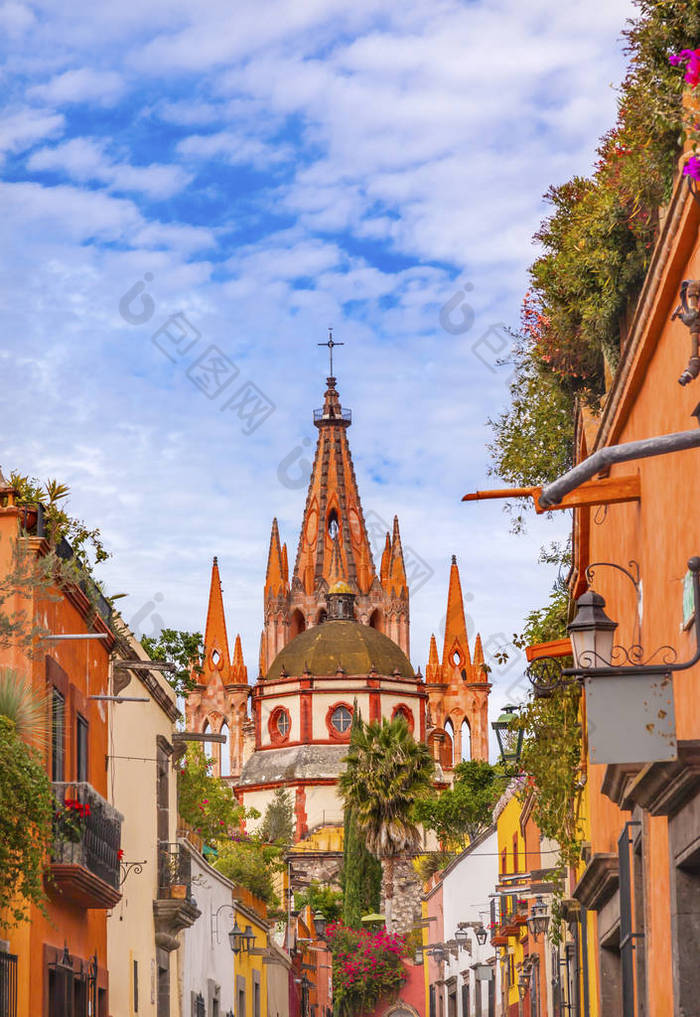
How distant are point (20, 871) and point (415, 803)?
4490 cm

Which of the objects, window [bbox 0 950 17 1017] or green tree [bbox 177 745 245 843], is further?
green tree [bbox 177 745 245 843]

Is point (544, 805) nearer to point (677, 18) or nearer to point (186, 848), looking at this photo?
point (186, 848)

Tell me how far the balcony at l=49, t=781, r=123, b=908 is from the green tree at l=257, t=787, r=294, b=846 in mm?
60557

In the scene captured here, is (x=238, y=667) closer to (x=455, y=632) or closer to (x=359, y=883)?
(x=455, y=632)

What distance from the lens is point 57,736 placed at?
16359 mm

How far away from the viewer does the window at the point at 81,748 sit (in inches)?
693

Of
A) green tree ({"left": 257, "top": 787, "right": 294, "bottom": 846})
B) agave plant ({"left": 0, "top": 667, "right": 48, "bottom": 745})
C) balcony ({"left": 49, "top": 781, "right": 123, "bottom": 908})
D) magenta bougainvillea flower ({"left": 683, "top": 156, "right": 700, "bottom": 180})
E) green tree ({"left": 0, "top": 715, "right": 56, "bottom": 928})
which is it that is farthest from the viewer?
green tree ({"left": 257, "top": 787, "right": 294, "bottom": 846})

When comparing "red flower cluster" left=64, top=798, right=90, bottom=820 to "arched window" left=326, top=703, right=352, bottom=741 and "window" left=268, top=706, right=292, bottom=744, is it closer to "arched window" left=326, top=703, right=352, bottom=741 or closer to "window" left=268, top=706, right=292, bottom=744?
"arched window" left=326, top=703, right=352, bottom=741

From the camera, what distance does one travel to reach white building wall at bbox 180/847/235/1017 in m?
26.7

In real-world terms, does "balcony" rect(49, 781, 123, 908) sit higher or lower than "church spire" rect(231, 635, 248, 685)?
lower

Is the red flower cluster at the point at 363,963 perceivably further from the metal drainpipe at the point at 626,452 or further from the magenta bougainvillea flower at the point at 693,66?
the metal drainpipe at the point at 626,452

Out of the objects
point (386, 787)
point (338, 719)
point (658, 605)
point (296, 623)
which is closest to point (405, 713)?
point (338, 719)

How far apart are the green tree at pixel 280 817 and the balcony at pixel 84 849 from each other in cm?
6056

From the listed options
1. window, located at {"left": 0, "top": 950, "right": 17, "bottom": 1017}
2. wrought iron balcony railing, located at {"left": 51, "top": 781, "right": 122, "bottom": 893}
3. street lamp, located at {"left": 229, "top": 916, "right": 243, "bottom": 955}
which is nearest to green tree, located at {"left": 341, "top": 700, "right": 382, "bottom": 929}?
street lamp, located at {"left": 229, "top": 916, "right": 243, "bottom": 955}
